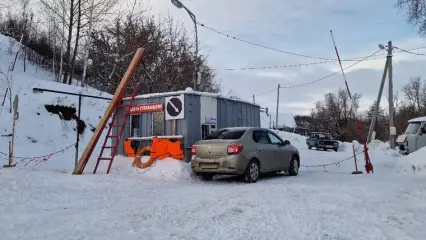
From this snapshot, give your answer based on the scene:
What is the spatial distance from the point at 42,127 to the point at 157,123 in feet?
25.3

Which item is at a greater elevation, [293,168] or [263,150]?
[263,150]

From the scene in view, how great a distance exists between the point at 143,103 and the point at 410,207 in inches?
377

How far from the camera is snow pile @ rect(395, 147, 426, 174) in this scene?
12910mm

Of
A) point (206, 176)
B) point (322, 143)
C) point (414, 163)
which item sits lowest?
point (206, 176)

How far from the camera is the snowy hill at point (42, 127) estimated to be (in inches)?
646

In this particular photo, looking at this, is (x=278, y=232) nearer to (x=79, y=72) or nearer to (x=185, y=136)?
(x=185, y=136)

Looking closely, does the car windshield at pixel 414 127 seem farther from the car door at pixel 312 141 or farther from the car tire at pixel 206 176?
the car door at pixel 312 141

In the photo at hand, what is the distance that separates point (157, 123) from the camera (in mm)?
13953

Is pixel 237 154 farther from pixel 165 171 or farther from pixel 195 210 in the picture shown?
pixel 195 210

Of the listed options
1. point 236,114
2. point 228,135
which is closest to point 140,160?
point 228,135

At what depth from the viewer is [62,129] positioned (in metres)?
19.5

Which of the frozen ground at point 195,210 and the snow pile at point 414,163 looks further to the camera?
the snow pile at point 414,163

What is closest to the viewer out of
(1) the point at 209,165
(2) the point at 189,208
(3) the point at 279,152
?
(2) the point at 189,208

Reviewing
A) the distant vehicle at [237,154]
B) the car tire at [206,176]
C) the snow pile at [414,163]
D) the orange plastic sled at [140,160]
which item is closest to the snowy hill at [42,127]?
the orange plastic sled at [140,160]
